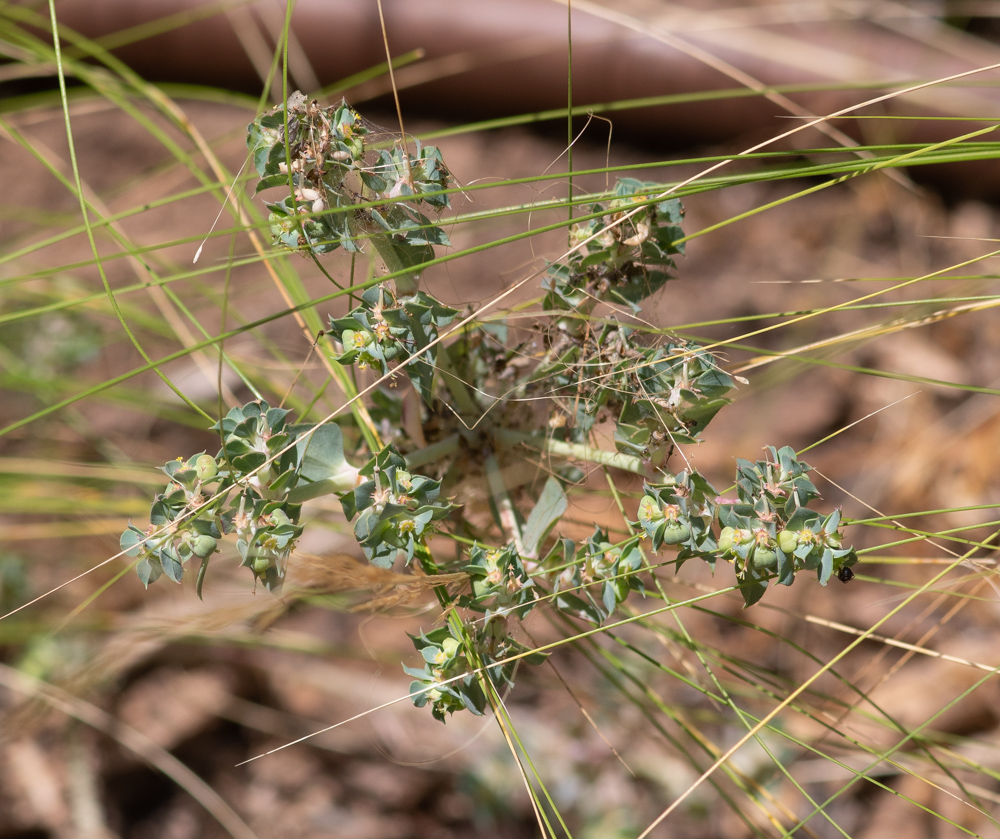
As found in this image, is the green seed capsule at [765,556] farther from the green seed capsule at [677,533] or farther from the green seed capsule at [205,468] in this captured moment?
the green seed capsule at [205,468]

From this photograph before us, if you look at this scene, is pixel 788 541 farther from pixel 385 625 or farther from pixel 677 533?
pixel 385 625

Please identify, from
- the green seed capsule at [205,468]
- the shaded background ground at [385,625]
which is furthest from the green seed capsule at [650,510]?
the shaded background ground at [385,625]

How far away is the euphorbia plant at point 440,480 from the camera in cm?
49

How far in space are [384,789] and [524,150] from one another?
1401 millimetres

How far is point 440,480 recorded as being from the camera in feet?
1.82

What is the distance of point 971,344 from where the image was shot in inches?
65.5

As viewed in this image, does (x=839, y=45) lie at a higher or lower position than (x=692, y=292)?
higher

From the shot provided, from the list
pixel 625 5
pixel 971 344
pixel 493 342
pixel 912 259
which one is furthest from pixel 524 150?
pixel 493 342

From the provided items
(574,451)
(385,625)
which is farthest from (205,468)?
(385,625)

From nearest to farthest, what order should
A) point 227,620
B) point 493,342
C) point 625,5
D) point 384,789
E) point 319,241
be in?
point 319,241 < point 493,342 < point 227,620 < point 384,789 < point 625,5

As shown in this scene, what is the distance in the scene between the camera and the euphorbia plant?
0.49 m

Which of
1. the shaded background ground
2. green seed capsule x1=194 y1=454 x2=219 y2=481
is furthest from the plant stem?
the shaded background ground

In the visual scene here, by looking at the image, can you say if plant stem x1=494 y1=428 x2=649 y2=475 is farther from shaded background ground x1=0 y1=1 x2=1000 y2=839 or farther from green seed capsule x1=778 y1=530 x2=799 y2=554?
shaded background ground x1=0 y1=1 x2=1000 y2=839

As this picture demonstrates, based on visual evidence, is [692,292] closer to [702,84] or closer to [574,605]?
[702,84]
